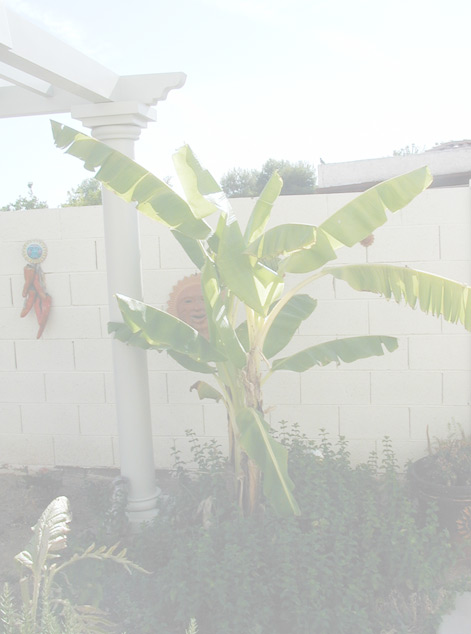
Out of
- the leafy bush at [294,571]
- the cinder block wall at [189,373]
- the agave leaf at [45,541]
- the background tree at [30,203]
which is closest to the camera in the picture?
the agave leaf at [45,541]

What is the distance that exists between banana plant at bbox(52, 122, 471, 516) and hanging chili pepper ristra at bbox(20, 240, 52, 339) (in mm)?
1887

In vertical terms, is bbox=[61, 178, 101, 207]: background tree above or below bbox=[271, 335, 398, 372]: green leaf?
above

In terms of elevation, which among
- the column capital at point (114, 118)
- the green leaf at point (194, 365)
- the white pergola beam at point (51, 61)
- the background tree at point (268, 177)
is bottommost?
the green leaf at point (194, 365)

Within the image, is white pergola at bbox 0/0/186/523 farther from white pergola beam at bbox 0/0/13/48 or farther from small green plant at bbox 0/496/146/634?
small green plant at bbox 0/496/146/634

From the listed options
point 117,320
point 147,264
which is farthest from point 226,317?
point 147,264

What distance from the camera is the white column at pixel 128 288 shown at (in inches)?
159

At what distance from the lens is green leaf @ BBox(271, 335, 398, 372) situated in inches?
155

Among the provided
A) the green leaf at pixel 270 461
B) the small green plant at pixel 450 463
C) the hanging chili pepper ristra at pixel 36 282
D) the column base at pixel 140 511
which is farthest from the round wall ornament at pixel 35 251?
the small green plant at pixel 450 463

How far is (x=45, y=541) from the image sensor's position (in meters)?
2.88

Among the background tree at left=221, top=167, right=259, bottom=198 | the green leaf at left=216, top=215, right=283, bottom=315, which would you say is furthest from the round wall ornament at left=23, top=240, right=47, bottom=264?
the background tree at left=221, top=167, right=259, bottom=198

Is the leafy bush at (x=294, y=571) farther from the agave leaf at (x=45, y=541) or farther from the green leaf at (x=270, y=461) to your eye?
the agave leaf at (x=45, y=541)

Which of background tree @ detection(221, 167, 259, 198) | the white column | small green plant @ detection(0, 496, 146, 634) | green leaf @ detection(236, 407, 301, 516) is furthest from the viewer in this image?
background tree @ detection(221, 167, 259, 198)

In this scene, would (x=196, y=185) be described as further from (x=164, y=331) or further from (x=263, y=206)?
(x=164, y=331)

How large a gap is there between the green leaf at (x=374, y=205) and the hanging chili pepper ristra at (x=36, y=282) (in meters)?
2.74
